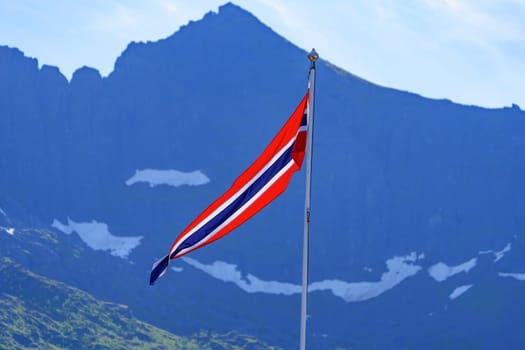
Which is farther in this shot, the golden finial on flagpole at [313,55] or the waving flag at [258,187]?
the waving flag at [258,187]

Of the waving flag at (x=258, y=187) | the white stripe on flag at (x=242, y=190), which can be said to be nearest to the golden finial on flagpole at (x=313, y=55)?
the waving flag at (x=258, y=187)

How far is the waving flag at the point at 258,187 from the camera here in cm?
2741

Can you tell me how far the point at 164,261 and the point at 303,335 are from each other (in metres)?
4.81

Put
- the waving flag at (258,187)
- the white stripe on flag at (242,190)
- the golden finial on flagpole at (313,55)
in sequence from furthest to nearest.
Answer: the white stripe on flag at (242,190) < the waving flag at (258,187) < the golden finial on flagpole at (313,55)

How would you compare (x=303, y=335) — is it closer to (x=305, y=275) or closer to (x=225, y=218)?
(x=305, y=275)

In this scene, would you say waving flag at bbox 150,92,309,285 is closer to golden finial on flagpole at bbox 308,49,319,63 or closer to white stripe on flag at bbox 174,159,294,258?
white stripe on flag at bbox 174,159,294,258

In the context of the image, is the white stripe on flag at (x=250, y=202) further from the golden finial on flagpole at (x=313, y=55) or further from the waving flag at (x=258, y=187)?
the golden finial on flagpole at (x=313, y=55)

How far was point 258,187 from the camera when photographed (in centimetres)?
2781

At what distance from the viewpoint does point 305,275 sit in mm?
26578

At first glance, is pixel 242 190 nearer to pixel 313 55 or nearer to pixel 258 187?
pixel 258 187

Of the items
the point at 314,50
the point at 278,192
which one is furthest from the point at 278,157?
the point at 314,50

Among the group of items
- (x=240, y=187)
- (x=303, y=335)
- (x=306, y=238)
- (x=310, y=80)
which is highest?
(x=310, y=80)

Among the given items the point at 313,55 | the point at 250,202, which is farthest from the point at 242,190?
the point at 313,55

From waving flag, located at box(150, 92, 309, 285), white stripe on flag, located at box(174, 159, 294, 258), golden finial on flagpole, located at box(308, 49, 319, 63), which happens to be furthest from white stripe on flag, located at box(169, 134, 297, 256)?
golden finial on flagpole, located at box(308, 49, 319, 63)
